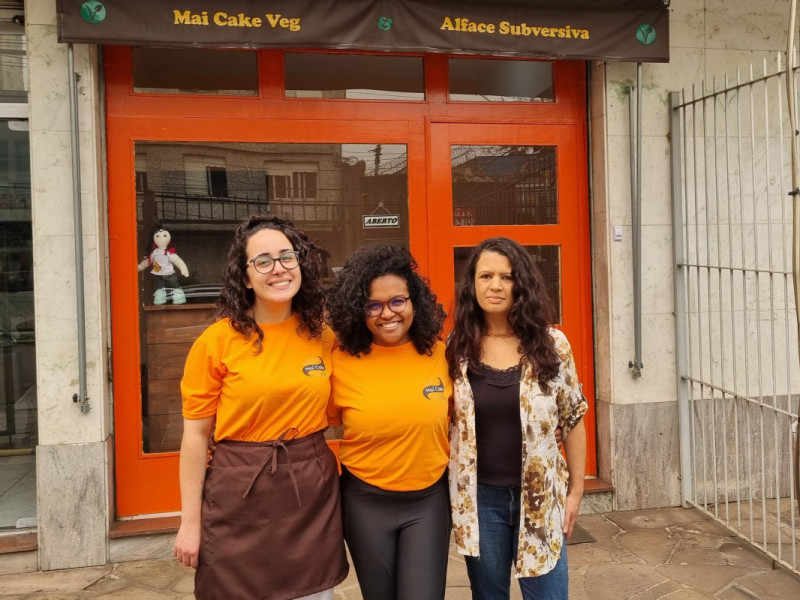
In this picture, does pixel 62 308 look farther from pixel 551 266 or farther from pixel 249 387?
pixel 551 266

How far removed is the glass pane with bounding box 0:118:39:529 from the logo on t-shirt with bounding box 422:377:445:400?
10.8 ft

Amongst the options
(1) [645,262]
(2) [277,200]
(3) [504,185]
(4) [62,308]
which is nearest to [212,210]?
(2) [277,200]

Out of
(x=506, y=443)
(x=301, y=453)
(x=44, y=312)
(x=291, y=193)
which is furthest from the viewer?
(x=291, y=193)

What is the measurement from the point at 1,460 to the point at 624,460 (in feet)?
16.1

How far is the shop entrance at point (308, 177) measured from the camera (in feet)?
15.1

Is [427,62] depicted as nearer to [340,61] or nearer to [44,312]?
[340,61]

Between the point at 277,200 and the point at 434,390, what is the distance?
2736mm

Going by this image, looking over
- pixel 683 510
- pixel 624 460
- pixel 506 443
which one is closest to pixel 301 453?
pixel 506 443

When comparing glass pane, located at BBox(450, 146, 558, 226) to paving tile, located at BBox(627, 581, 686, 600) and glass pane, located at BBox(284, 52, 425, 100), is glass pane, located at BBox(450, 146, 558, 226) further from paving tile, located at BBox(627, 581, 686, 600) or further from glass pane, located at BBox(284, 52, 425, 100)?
paving tile, located at BBox(627, 581, 686, 600)

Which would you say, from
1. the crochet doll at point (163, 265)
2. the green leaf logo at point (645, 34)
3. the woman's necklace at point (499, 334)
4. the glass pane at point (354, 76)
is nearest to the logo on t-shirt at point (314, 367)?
the woman's necklace at point (499, 334)

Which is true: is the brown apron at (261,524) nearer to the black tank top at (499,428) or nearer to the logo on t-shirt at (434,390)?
the logo on t-shirt at (434,390)

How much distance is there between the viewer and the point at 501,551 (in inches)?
103

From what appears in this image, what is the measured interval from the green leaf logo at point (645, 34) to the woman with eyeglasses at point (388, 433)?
10.7 ft

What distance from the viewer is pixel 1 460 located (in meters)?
5.63
